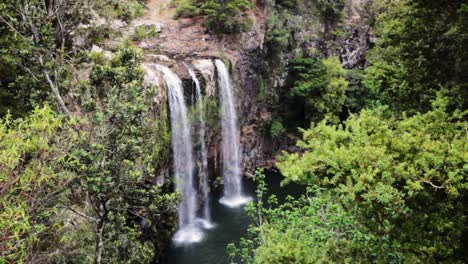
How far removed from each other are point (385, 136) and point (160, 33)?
1915 centimetres

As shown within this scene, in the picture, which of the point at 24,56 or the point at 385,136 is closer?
the point at 385,136

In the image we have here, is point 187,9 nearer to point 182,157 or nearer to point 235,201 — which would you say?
point 182,157

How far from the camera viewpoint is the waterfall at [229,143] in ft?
68.1

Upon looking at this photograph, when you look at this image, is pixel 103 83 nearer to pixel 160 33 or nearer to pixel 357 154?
pixel 357 154

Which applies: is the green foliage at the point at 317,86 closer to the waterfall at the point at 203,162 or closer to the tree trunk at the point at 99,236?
the waterfall at the point at 203,162

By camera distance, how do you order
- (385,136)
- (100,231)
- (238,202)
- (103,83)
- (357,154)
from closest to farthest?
(357,154) < (385,136) < (100,231) < (103,83) < (238,202)

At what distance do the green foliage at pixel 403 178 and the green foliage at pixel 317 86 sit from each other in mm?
19117

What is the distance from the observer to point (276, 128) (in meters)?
24.9

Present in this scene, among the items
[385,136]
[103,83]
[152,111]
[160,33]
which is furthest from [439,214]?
[160,33]

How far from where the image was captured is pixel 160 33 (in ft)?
73.5

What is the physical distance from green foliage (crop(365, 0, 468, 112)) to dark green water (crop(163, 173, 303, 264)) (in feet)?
32.9

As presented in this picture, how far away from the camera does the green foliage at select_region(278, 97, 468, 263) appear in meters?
4.83

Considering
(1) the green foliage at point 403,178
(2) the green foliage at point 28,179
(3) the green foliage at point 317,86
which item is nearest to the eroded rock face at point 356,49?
(3) the green foliage at point 317,86

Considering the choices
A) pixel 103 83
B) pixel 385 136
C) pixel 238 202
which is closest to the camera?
pixel 385 136
